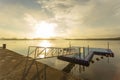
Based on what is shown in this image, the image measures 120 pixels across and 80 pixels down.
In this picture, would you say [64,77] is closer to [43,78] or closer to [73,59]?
[43,78]

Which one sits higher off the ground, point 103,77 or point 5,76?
point 5,76

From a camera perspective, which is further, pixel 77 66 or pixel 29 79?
pixel 77 66

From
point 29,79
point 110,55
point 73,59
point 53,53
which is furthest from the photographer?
point 110,55

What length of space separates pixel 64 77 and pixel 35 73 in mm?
2925

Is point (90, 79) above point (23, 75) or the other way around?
the other way around

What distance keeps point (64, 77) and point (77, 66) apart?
603 inches

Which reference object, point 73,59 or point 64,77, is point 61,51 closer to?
point 73,59

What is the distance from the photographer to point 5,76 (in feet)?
37.3

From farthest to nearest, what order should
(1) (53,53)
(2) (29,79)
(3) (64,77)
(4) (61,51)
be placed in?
(4) (61,51) → (1) (53,53) → (3) (64,77) → (2) (29,79)

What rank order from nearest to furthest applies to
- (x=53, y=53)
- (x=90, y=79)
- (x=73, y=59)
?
(x=90, y=79) → (x=53, y=53) → (x=73, y=59)

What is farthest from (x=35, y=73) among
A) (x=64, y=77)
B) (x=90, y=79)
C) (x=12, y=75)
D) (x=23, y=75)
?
(x=90, y=79)

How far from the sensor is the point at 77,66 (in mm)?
26406

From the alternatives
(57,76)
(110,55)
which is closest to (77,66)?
(57,76)

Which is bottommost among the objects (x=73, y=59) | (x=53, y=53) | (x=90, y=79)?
(x=90, y=79)
